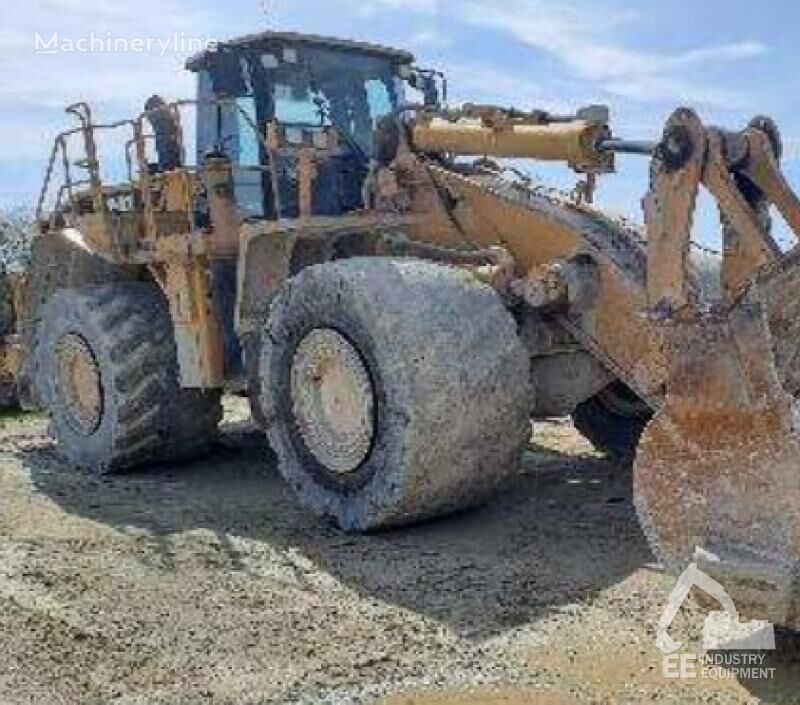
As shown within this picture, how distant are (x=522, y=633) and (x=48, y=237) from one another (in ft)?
19.3

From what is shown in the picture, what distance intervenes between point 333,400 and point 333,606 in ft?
5.14

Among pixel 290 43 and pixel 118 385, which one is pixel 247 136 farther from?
pixel 118 385

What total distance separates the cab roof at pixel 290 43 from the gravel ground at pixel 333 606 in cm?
283

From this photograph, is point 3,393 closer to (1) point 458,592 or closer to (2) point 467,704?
(1) point 458,592

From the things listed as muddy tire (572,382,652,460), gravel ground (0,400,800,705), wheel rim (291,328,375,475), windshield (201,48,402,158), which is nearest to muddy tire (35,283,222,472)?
gravel ground (0,400,800,705)

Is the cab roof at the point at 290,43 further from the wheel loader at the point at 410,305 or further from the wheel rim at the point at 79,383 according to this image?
the wheel rim at the point at 79,383

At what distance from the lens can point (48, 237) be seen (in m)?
9.45

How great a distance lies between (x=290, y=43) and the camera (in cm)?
810

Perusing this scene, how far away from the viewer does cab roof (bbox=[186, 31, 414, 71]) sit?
8062 mm

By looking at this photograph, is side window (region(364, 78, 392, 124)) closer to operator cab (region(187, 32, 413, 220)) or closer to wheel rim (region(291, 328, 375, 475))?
operator cab (region(187, 32, 413, 220))

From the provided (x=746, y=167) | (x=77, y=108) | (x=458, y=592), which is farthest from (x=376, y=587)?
(x=77, y=108)

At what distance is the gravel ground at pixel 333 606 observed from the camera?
4.29 m

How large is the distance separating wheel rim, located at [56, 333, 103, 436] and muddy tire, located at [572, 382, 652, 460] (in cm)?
316

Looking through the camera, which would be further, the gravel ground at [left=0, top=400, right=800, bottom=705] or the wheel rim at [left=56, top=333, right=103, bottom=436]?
the wheel rim at [left=56, top=333, right=103, bottom=436]
